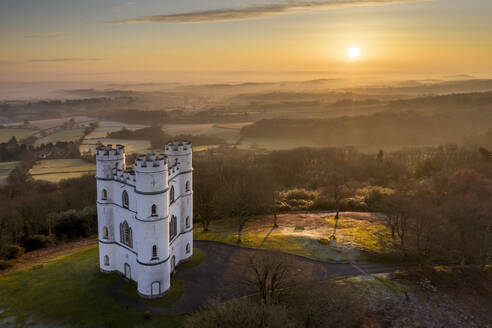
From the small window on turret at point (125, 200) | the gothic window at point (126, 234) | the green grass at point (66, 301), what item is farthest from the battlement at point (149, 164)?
the green grass at point (66, 301)

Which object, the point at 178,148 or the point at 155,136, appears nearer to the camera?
the point at 178,148

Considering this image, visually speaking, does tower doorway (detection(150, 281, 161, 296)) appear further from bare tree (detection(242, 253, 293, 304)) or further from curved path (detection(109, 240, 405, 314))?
bare tree (detection(242, 253, 293, 304))

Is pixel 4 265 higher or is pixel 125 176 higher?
pixel 125 176

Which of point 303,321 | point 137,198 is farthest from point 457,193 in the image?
point 137,198

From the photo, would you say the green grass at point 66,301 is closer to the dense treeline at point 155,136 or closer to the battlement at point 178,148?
Answer: the battlement at point 178,148

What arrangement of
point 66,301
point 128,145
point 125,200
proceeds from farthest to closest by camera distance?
1. point 128,145
2. point 125,200
3. point 66,301

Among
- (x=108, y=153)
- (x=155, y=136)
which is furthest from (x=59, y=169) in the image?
(x=108, y=153)

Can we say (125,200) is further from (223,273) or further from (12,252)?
(12,252)
